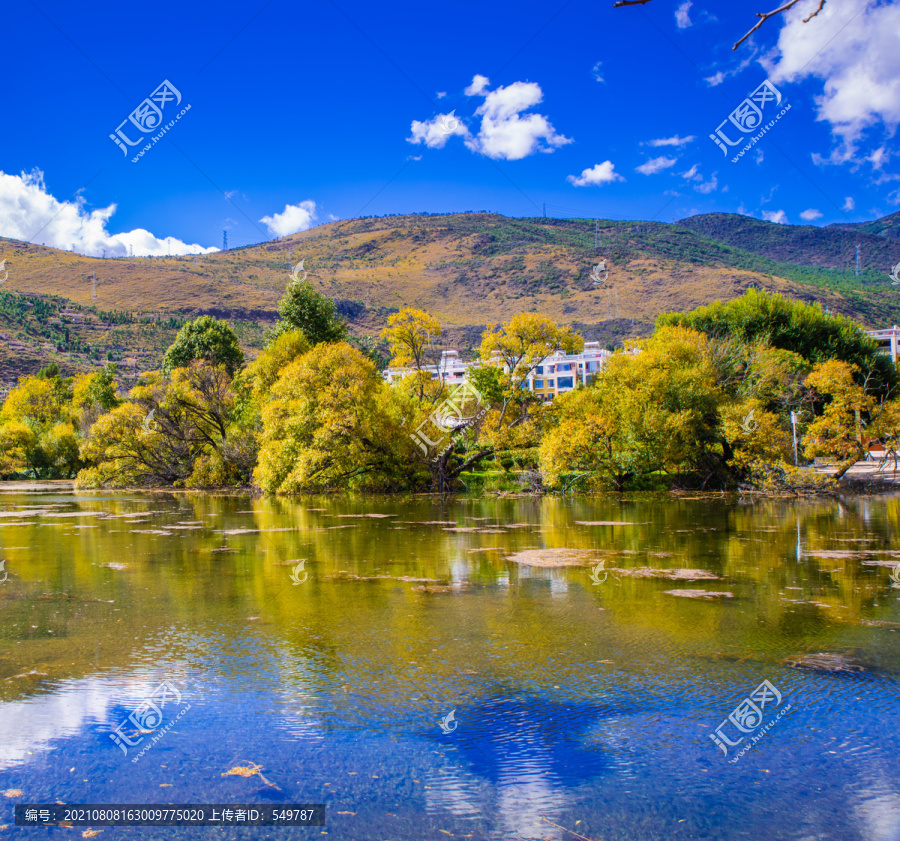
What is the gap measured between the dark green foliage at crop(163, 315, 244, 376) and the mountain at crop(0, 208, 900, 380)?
35.8 metres

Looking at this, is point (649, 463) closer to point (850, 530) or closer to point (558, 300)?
point (850, 530)

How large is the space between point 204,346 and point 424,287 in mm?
117361

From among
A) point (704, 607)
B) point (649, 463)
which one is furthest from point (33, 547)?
point (649, 463)

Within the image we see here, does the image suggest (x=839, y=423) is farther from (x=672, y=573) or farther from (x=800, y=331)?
(x=672, y=573)

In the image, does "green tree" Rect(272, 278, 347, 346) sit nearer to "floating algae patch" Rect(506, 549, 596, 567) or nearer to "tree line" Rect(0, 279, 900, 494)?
"tree line" Rect(0, 279, 900, 494)

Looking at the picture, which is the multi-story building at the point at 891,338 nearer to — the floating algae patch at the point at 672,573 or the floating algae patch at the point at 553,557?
the floating algae patch at the point at 553,557

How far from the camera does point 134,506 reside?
31.1 metres

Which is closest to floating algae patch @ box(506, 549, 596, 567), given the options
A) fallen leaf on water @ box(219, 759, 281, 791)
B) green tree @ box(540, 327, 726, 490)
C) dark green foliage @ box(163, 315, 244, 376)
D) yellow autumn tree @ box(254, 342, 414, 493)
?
fallen leaf on water @ box(219, 759, 281, 791)

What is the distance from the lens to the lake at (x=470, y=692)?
195 inches

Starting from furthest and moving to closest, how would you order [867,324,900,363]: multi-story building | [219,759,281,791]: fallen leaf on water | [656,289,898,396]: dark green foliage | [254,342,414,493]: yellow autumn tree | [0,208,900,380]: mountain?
[0,208,900,380]: mountain, [867,324,900,363]: multi-story building, [656,289,898,396]: dark green foliage, [254,342,414,493]: yellow autumn tree, [219,759,281,791]: fallen leaf on water

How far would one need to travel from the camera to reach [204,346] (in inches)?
2248

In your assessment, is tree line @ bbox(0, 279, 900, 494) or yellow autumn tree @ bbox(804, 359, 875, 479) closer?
yellow autumn tree @ bbox(804, 359, 875, 479)

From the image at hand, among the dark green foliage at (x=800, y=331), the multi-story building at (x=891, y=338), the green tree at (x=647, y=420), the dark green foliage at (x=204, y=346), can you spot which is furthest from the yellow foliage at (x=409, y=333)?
the multi-story building at (x=891, y=338)

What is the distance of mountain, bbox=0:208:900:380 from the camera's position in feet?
355
